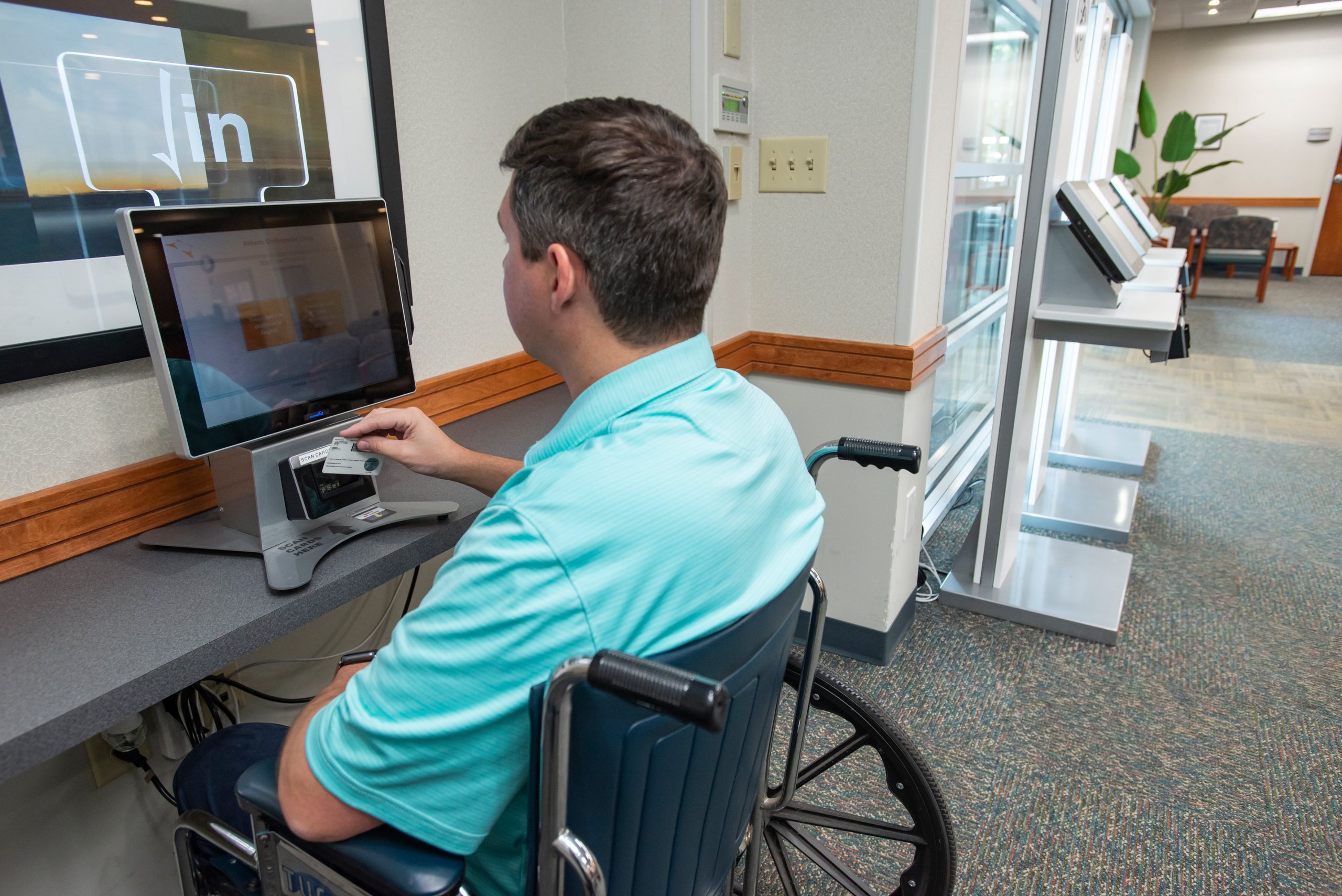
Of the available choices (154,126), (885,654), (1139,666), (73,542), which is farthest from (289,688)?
(1139,666)

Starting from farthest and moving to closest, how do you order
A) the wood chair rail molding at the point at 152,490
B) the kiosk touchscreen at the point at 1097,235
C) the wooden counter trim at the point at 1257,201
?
the wooden counter trim at the point at 1257,201, the kiosk touchscreen at the point at 1097,235, the wood chair rail molding at the point at 152,490

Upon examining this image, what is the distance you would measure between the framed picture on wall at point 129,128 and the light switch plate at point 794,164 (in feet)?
2.95

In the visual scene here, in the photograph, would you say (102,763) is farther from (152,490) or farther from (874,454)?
(874,454)

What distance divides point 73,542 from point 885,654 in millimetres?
1749

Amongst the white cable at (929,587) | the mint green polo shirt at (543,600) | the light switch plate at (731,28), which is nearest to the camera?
the mint green polo shirt at (543,600)

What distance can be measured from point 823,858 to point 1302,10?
10228 mm

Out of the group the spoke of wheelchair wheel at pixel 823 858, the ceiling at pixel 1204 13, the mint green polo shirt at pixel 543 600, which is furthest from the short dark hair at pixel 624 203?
the ceiling at pixel 1204 13

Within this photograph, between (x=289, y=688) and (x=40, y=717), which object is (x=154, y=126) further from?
(x=289, y=688)

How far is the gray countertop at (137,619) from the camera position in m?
0.77

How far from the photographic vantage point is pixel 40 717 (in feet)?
Answer: 2.42

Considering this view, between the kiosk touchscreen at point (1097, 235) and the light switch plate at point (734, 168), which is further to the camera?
the kiosk touchscreen at point (1097, 235)

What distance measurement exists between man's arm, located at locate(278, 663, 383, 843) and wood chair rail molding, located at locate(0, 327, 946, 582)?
0.57 metres

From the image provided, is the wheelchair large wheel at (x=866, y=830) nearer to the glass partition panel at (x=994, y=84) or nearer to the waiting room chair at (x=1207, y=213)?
the glass partition panel at (x=994, y=84)

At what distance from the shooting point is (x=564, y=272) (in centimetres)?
81
